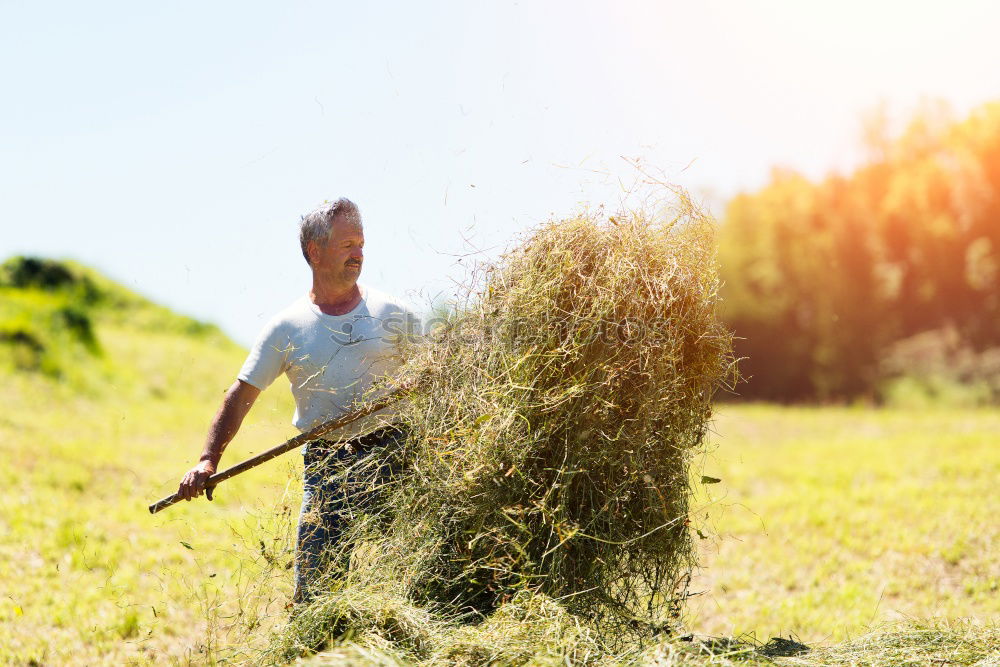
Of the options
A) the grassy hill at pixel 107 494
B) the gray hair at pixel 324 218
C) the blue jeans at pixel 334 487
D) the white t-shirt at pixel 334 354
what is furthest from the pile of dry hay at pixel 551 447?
the grassy hill at pixel 107 494

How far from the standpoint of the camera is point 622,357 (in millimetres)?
3668

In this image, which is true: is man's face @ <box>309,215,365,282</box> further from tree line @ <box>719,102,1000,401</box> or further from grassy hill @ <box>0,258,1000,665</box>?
tree line @ <box>719,102,1000,401</box>

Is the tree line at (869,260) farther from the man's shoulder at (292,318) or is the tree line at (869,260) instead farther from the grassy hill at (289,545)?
the man's shoulder at (292,318)

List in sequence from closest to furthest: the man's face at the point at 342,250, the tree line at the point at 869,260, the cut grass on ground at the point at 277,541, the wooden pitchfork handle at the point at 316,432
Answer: the wooden pitchfork handle at the point at 316,432 → the man's face at the point at 342,250 → the cut grass on ground at the point at 277,541 → the tree line at the point at 869,260

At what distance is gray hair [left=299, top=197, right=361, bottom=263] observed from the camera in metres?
4.11

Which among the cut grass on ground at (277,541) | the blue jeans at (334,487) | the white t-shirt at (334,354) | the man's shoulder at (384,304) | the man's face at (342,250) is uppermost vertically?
the man's face at (342,250)

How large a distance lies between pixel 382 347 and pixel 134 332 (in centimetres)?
2164

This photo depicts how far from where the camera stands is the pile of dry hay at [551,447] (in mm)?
Answer: 3619

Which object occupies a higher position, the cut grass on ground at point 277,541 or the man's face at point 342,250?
the man's face at point 342,250

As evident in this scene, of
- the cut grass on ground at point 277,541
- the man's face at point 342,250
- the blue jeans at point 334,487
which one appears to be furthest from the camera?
the cut grass on ground at point 277,541

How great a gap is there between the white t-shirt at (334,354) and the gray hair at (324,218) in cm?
35

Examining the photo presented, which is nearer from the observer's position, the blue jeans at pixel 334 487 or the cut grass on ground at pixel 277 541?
the blue jeans at pixel 334 487

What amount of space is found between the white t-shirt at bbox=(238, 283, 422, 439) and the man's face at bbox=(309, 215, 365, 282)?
0.17m

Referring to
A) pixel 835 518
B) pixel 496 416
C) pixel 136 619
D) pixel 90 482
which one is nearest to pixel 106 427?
pixel 90 482
